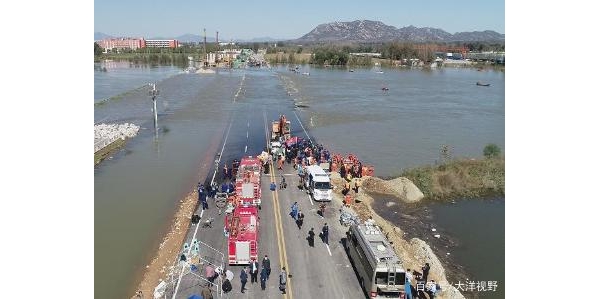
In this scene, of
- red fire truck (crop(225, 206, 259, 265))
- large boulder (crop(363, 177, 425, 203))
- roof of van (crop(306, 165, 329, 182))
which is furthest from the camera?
large boulder (crop(363, 177, 425, 203))

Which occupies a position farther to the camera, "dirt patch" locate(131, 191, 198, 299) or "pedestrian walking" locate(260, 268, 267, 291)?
"dirt patch" locate(131, 191, 198, 299)

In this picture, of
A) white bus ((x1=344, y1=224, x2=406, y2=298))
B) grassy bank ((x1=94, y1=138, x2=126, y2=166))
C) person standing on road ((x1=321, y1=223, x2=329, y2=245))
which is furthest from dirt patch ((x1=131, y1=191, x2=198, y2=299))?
grassy bank ((x1=94, y1=138, x2=126, y2=166))

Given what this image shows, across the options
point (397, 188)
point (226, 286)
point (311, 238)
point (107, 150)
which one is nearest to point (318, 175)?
point (311, 238)

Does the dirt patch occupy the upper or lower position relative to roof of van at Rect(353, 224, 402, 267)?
lower

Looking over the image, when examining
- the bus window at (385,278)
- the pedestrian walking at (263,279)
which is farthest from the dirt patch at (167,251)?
the bus window at (385,278)

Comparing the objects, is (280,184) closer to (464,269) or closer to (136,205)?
(136,205)

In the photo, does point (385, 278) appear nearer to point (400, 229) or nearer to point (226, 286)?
point (226, 286)

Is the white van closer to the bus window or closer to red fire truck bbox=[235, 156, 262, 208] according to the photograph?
red fire truck bbox=[235, 156, 262, 208]
